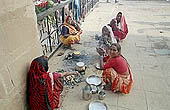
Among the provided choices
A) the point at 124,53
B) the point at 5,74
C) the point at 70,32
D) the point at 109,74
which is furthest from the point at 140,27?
the point at 5,74

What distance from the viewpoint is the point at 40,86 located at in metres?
2.47

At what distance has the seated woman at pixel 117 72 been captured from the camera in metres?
2.97

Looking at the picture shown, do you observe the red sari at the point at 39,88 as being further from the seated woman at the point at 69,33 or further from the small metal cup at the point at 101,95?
the seated woman at the point at 69,33

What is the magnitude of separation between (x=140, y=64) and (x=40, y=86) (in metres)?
2.77

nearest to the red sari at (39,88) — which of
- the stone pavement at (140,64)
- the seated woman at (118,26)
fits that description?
the stone pavement at (140,64)

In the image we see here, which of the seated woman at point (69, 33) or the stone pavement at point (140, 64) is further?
the seated woman at point (69, 33)

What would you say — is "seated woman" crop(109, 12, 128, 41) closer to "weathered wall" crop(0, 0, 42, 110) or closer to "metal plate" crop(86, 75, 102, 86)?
"metal plate" crop(86, 75, 102, 86)

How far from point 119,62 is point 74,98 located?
3.56 feet

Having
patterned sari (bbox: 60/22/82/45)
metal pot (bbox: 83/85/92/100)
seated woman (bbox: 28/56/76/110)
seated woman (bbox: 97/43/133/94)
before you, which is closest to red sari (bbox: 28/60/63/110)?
seated woman (bbox: 28/56/76/110)

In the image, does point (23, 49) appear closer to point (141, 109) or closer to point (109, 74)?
point (109, 74)

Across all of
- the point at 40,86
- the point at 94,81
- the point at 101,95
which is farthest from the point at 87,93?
the point at 40,86

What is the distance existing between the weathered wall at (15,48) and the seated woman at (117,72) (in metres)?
1.38

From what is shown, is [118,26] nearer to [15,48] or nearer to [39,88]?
[39,88]

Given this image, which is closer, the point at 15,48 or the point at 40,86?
the point at 15,48
